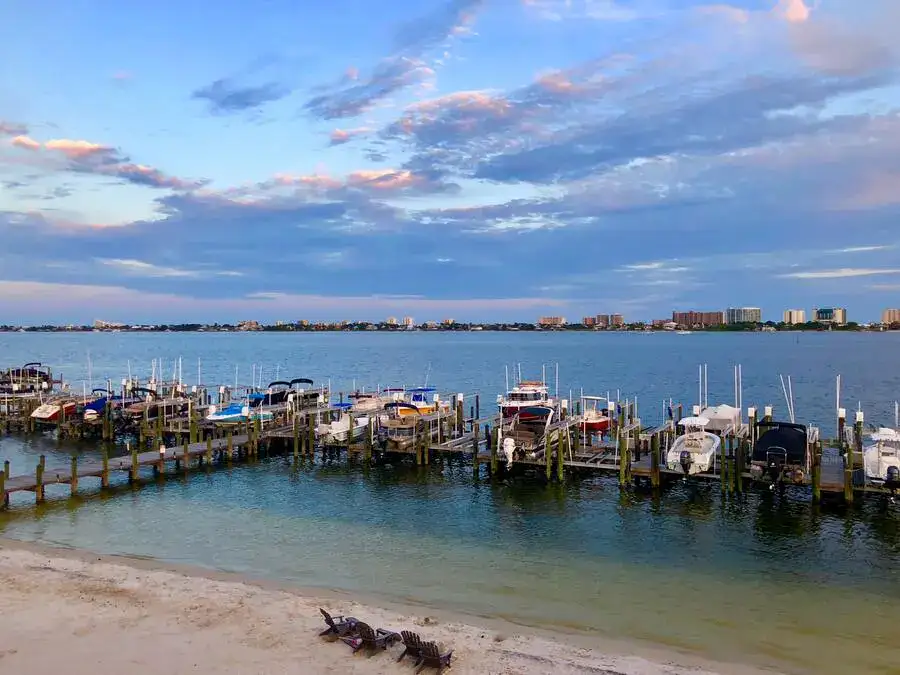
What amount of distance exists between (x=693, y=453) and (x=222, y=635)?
20.1 metres

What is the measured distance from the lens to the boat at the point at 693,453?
90.5 ft

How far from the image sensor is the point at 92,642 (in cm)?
1402

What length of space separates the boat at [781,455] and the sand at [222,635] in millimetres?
14039

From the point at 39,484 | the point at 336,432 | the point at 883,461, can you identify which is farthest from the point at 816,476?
the point at 39,484

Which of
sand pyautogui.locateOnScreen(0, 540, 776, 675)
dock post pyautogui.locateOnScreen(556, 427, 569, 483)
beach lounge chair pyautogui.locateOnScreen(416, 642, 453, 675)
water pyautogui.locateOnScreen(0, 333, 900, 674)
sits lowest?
water pyautogui.locateOnScreen(0, 333, 900, 674)

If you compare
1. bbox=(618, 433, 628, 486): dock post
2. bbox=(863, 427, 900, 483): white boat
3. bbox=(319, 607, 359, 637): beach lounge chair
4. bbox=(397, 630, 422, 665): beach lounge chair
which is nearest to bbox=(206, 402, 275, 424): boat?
bbox=(618, 433, 628, 486): dock post

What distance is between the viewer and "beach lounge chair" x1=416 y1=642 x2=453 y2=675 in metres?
12.8

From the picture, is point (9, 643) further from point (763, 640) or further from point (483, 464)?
point (483, 464)

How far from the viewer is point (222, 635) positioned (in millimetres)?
14406

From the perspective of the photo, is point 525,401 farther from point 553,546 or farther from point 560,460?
point 553,546

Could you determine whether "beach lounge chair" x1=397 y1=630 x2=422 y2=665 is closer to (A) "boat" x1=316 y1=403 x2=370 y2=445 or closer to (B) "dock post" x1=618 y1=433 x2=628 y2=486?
(B) "dock post" x1=618 y1=433 x2=628 y2=486

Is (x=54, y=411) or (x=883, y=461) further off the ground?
(x=883, y=461)

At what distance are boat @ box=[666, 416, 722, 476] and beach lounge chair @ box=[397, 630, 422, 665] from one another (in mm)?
17523

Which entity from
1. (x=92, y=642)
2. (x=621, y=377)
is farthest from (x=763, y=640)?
(x=621, y=377)
